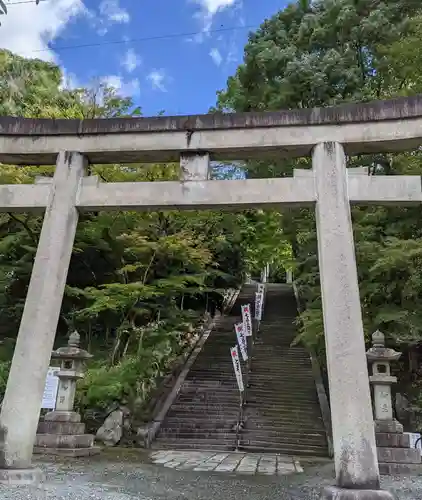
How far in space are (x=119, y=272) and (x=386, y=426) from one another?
8.47 metres

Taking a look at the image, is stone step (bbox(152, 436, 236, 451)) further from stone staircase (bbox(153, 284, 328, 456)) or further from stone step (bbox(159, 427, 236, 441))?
stone step (bbox(159, 427, 236, 441))

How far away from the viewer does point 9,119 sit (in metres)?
6.76

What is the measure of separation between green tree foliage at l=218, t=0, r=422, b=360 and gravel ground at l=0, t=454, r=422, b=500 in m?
3.74

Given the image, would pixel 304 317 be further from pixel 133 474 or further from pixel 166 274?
pixel 133 474

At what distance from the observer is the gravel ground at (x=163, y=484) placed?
559 centimetres

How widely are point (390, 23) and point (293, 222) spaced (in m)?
7.09

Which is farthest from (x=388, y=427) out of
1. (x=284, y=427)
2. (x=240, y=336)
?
(x=240, y=336)

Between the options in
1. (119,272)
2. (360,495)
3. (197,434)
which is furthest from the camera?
(119,272)

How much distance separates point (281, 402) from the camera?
12.9 metres

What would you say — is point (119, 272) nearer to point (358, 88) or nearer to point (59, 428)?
point (59, 428)

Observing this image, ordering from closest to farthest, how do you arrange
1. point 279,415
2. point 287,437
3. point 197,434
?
point 287,437
point 197,434
point 279,415

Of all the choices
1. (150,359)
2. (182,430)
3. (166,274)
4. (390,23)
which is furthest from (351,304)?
(390,23)

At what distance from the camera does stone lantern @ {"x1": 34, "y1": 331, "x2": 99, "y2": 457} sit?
9.20m

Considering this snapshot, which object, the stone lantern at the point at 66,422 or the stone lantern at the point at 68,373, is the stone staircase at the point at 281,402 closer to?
the stone lantern at the point at 66,422
